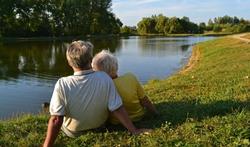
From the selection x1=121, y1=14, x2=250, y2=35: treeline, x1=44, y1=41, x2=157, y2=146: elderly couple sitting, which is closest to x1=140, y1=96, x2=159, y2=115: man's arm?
x1=44, y1=41, x2=157, y2=146: elderly couple sitting

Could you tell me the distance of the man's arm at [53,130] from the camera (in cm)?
572

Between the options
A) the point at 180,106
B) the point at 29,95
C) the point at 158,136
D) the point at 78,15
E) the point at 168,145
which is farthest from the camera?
the point at 78,15

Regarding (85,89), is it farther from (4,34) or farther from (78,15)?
(78,15)

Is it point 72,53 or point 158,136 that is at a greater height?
point 72,53

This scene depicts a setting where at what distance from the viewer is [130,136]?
20.0 feet

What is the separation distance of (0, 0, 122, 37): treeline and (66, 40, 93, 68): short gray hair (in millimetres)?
85948

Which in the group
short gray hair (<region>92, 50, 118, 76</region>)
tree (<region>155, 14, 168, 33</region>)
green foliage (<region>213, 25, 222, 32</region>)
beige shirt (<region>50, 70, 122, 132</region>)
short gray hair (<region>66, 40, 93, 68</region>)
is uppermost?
short gray hair (<region>66, 40, 93, 68</region>)

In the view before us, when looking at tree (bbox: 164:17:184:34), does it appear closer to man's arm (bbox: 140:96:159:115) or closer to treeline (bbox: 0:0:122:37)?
treeline (bbox: 0:0:122:37)

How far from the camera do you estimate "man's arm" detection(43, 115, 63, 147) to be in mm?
5723

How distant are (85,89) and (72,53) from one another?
0.58 meters

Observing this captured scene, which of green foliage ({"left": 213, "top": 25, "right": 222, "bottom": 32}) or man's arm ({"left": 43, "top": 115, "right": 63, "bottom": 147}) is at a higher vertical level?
man's arm ({"left": 43, "top": 115, "right": 63, "bottom": 147})

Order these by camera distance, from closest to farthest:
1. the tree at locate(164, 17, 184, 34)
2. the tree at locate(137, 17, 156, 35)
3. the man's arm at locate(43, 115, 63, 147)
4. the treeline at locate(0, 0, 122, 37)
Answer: the man's arm at locate(43, 115, 63, 147) → the treeline at locate(0, 0, 122, 37) → the tree at locate(164, 17, 184, 34) → the tree at locate(137, 17, 156, 35)

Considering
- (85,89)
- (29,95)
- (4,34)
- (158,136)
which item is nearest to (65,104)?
(85,89)

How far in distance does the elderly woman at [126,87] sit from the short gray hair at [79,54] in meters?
0.55
